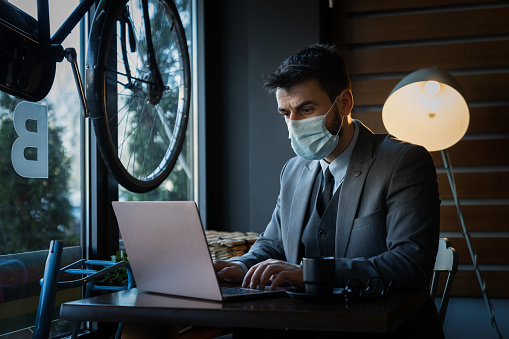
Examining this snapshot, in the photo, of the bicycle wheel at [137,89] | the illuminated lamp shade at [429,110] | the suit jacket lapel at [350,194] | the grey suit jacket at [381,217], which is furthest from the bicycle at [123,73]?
the illuminated lamp shade at [429,110]

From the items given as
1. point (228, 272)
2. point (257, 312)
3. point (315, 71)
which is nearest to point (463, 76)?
point (315, 71)

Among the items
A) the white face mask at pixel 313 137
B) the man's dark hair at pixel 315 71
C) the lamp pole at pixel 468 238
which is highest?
the man's dark hair at pixel 315 71

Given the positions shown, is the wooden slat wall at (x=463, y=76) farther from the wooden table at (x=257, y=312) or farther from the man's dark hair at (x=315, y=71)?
the wooden table at (x=257, y=312)

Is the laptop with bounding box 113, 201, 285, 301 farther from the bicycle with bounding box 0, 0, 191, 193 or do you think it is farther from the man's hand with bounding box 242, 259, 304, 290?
the bicycle with bounding box 0, 0, 191, 193

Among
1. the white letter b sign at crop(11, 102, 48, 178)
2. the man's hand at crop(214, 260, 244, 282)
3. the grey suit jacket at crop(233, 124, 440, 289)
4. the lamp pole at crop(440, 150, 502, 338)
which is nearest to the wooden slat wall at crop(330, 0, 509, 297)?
the lamp pole at crop(440, 150, 502, 338)

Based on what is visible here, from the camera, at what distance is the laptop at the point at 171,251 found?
125 cm

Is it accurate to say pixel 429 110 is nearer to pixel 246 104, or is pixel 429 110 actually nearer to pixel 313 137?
pixel 246 104

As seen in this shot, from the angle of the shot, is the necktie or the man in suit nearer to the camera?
the man in suit

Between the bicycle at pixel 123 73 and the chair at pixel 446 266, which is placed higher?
the bicycle at pixel 123 73

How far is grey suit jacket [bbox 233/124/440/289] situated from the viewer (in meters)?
1.54

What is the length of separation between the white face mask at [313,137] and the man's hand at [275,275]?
1.93 ft

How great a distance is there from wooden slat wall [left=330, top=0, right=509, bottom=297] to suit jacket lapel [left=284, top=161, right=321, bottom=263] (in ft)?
5.56

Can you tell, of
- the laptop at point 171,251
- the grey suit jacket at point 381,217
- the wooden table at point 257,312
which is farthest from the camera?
the grey suit jacket at point 381,217

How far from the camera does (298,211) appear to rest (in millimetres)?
1940
